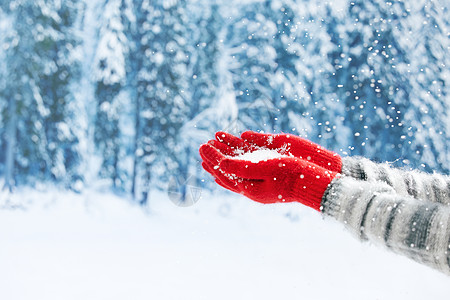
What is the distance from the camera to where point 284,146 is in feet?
4.44

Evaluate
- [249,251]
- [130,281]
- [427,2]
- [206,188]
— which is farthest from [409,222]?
[427,2]

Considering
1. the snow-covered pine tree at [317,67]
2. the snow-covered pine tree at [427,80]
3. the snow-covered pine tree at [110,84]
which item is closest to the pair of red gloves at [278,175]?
the snow-covered pine tree at [317,67]

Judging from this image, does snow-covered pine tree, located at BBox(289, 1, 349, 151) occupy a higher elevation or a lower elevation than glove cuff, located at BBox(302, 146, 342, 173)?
lower

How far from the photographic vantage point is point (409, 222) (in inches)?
30.5

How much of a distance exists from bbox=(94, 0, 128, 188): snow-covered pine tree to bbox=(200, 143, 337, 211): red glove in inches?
129

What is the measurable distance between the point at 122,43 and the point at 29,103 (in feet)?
3.79

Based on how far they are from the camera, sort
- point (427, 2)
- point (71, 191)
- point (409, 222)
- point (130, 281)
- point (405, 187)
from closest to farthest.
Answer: point (409, 222) → point (405, 187) → point (130, 281) → point (427, 2) → point (71, 191)

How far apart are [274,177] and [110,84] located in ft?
11.3

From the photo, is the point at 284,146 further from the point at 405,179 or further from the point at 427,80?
the point at 427,80

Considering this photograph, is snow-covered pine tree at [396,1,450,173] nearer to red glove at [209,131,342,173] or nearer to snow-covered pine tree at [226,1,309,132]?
snow-covered pine tree at [226,1,309,132]

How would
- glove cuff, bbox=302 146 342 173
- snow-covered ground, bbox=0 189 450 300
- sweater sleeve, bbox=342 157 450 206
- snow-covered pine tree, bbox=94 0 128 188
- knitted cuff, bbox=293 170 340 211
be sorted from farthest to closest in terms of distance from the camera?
snow-covered pine tree, bbox=94 0 128 188 < snow-covered ground, bbox=0 189 450 300 < glove cuff, bbox=302 146 342 173 < sweater sleeve, bbox=342 157 450 206 < knitted cuff, bbox=293 170 340 211

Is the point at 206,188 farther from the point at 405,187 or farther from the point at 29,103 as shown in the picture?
the point at 405,187

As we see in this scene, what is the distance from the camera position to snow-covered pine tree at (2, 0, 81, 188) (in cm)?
388

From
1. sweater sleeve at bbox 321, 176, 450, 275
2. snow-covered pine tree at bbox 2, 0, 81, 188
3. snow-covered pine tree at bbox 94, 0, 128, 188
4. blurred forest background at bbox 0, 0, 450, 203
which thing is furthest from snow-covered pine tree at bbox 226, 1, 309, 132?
sweater sleeve at bbox 321, 176, 450, 275
